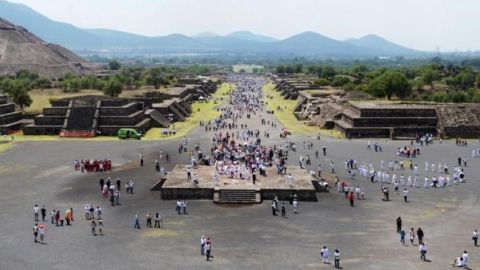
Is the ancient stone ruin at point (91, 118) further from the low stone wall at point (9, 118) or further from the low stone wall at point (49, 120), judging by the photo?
the low stone wall at point (9, 118)

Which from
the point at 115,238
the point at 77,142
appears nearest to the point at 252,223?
the point at 115,238

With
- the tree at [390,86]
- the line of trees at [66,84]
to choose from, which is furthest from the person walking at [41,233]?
the tree at [390,86]

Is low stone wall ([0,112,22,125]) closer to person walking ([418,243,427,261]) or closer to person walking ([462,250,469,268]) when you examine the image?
person walking ([418,243,427,261])

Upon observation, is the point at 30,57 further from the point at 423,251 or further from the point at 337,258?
the point at 423,251

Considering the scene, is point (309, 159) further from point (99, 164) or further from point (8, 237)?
point (8, 237)

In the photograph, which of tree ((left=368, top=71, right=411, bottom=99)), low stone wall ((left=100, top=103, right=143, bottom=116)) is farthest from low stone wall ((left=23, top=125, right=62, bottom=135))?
tree ((left=368, top=71, right=411, bottom=99))

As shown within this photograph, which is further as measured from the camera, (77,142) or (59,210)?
(77,142)
